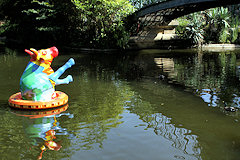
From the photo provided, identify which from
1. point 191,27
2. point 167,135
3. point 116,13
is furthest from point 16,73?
point 191,27

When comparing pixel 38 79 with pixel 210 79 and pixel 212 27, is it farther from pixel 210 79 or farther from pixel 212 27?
pixel 212 27

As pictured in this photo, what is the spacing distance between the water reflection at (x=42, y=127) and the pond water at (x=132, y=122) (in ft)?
0.08

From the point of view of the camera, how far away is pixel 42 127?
25.6ft

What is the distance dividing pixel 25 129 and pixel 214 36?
29.2 metres

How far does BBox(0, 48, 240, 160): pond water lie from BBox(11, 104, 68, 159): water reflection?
0.02 m

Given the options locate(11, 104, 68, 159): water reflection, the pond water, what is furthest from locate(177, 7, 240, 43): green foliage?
locate(11, 104, 68, 159): water reflection

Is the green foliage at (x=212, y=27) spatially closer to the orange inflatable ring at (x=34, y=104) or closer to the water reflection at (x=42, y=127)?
the orange inflatable ring at (x=34, y=104)

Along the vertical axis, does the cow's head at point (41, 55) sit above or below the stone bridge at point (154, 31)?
below

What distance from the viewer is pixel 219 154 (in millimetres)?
6191

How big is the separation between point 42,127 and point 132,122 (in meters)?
2.49

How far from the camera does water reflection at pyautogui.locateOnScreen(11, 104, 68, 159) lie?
22.0 feet

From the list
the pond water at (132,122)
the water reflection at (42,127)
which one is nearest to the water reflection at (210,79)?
the pond water at (132,122)

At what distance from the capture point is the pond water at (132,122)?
20.8ft

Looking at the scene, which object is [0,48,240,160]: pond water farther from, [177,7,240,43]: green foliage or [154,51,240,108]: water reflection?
[177,7,240,43]: green foliage
